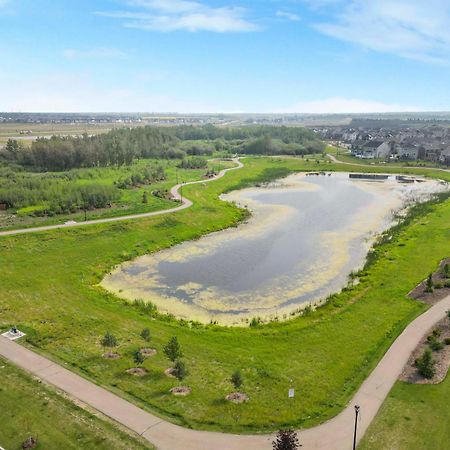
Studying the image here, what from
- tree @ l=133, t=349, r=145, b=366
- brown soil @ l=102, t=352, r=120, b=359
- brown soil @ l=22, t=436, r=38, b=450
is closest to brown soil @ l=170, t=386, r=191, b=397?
tree @ l=133, t=349, r=145, b=366

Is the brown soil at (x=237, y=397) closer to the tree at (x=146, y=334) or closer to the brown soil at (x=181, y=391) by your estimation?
the brown soil at (x=181, y=391)

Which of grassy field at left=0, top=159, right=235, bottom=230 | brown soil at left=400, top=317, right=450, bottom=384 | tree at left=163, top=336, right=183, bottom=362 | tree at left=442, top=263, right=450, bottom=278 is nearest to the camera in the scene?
brown soil at left=400, top=317, right=450, bottom=384

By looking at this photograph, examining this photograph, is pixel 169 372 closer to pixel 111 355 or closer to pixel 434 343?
pixel 111 355

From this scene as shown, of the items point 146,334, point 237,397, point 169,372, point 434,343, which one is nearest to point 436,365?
point 434,343

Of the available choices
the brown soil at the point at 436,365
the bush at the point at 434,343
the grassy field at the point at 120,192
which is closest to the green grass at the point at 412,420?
the brown soil at the point at 436,365

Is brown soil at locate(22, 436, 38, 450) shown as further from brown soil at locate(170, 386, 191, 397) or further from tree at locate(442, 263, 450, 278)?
tree at locate(442, 263, 450, 278)

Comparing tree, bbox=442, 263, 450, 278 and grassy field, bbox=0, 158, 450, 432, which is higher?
tree, bbox=442, 263, 450, 278

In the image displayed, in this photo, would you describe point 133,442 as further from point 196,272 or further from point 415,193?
point 415,193

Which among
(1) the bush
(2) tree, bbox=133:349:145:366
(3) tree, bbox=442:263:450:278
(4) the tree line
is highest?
(4) the tree line

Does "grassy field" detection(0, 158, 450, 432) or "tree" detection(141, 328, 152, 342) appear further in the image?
"tree" detection(141, 328, 152, 342)
